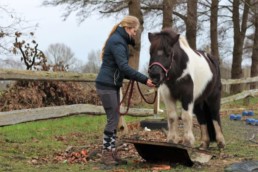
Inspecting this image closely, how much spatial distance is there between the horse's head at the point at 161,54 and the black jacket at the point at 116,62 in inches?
14.9

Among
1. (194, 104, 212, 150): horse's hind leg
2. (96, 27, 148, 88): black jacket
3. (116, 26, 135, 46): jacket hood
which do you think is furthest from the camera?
(194, 104, 212, 150): horse's hind leg

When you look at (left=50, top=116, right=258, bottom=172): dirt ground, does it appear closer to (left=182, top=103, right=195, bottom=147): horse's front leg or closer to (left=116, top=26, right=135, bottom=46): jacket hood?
(left=182, top=103, right=195, bottom=147): horse's front leg

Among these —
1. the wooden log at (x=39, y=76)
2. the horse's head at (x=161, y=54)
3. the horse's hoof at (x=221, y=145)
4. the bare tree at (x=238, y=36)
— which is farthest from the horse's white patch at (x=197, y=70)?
the bare tree at (x=238, y=36)

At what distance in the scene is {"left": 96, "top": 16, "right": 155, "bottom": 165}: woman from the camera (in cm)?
576

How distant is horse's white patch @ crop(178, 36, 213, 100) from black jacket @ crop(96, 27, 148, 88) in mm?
806

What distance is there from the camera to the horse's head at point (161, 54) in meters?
5.32

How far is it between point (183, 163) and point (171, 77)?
44.8 inches

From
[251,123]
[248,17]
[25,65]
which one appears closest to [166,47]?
[251,123]

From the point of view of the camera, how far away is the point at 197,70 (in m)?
6.45

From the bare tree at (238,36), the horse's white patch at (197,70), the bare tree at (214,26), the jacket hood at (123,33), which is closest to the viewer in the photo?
the jacket hood at (123,33)

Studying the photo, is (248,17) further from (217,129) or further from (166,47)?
(166,47)

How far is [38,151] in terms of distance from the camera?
7.21m

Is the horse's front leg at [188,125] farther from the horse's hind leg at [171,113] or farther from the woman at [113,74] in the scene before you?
the woman at [113,74]

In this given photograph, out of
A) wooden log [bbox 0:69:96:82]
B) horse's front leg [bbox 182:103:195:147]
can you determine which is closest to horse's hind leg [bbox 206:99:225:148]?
horse's front leg [bbox 182:103:195:147]
